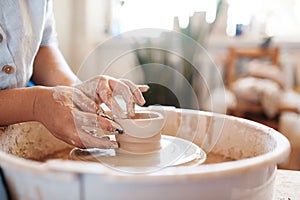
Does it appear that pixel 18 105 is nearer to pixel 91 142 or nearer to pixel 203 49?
pixel 91 142

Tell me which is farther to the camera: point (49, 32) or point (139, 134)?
point (49, 32)

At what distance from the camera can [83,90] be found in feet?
2.33

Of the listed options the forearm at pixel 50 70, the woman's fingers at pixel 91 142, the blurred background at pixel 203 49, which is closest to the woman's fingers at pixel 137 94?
the woman's fingers at pixel 91 142

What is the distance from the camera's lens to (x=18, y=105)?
61 cm

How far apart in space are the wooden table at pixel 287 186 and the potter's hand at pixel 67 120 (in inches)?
12.5

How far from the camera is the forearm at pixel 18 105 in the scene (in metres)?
0.61

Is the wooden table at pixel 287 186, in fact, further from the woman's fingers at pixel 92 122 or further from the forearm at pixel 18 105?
the forearm at pixel 18 105

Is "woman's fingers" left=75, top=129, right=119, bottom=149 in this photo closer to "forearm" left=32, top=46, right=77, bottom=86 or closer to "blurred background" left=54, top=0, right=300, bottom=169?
"forearm" left=32, top=46, right=77, bottom=86

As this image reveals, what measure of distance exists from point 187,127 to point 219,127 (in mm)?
78

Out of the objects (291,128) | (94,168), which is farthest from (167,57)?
(94,168)

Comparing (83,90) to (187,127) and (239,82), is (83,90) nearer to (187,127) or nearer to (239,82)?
(187,127)

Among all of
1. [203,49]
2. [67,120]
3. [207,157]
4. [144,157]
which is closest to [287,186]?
[207,157]

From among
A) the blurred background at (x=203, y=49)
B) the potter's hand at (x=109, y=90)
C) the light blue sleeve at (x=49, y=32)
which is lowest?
the blurred background at (x=203, y=49)

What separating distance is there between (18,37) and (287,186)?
55 cm
